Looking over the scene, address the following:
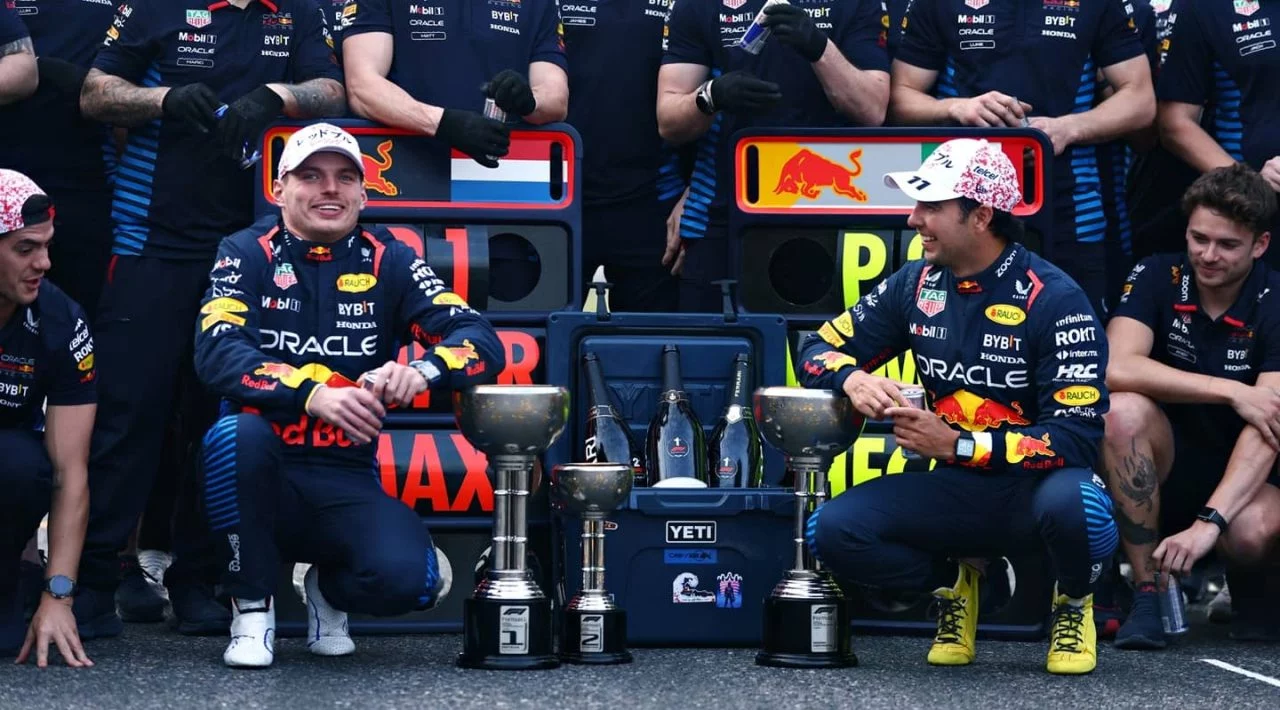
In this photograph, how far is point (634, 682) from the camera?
486 centimetres

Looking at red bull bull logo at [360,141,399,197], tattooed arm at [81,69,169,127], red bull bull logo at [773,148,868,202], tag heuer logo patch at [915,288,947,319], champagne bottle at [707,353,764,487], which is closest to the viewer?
tag heuer logo patch at [915,288,947,319]

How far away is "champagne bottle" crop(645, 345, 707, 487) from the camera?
5.69m

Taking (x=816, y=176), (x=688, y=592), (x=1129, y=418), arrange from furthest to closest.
A: (x=816, y=176)
(x=1129, y=418)
(x=688, y=592)

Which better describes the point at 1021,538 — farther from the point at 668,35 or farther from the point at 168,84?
the point at 168,84

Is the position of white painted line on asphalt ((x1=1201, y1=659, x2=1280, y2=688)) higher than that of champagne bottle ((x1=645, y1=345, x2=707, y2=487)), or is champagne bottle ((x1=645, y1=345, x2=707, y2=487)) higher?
champagne bottle ((x1=645, y1=345, x2=707, y2=487))

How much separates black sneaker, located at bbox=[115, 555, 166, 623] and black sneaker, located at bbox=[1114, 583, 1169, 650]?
282 centimetres

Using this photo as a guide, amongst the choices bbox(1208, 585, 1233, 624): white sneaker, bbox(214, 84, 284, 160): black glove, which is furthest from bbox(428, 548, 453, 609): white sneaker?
bbox(1208, 585, 1233, 624): white sneaker

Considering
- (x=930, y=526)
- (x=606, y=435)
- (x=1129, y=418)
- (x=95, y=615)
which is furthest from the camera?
(x=1129, y=418)

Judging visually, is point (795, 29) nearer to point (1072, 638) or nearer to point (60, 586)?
point (1072, 638)

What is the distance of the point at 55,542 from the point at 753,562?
1.83 metres

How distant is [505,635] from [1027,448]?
139cm

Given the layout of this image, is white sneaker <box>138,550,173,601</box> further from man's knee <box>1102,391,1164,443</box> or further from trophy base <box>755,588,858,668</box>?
man's knee <box>1102,391,1164,443</box>

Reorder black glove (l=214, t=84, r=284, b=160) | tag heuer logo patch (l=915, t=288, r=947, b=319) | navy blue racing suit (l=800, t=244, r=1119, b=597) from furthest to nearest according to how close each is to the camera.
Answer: black glove (l=214, t=84, r=284, b=160) → tag heuer logo patch (l=915, t=288, r=947, b=319) → navy blue racing suit (l=800, t=244, r=1119, b=597)

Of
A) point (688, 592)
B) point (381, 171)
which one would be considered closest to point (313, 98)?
point (381, 171)
